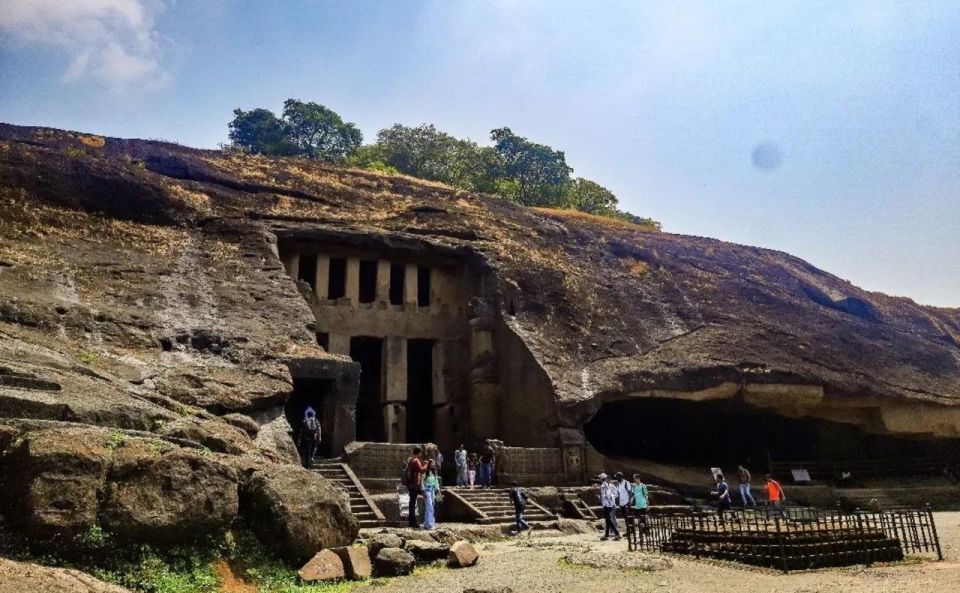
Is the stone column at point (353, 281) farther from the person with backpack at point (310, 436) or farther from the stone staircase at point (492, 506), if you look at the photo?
the stone staircase at point (492, 506)

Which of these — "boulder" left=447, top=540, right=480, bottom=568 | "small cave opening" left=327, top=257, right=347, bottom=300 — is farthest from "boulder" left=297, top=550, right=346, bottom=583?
"small cave opening" left=327, top=257, right=347, bottom=300

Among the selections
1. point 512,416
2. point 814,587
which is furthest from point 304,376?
point 814,587

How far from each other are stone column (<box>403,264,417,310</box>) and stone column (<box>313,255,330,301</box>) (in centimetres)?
252

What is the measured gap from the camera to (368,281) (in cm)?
2459

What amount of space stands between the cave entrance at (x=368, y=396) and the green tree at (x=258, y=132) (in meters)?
21.9

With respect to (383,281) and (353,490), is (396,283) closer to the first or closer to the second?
(383,281)

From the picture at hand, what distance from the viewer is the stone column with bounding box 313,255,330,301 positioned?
22.3 metres

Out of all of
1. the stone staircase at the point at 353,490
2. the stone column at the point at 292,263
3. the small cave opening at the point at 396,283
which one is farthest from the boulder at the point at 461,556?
the small cave opening at the point at 396,283

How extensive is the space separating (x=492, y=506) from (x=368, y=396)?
11.7 m

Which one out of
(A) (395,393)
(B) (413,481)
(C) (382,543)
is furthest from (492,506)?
(A) (395,393)

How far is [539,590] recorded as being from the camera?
7301 millimetres

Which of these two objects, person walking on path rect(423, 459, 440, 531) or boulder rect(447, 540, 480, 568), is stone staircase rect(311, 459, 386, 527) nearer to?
person walking on path rect(423, 459, 440, 531)

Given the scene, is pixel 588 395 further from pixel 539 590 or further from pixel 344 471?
pixel 539 590

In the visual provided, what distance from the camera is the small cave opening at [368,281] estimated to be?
24.0 meters
